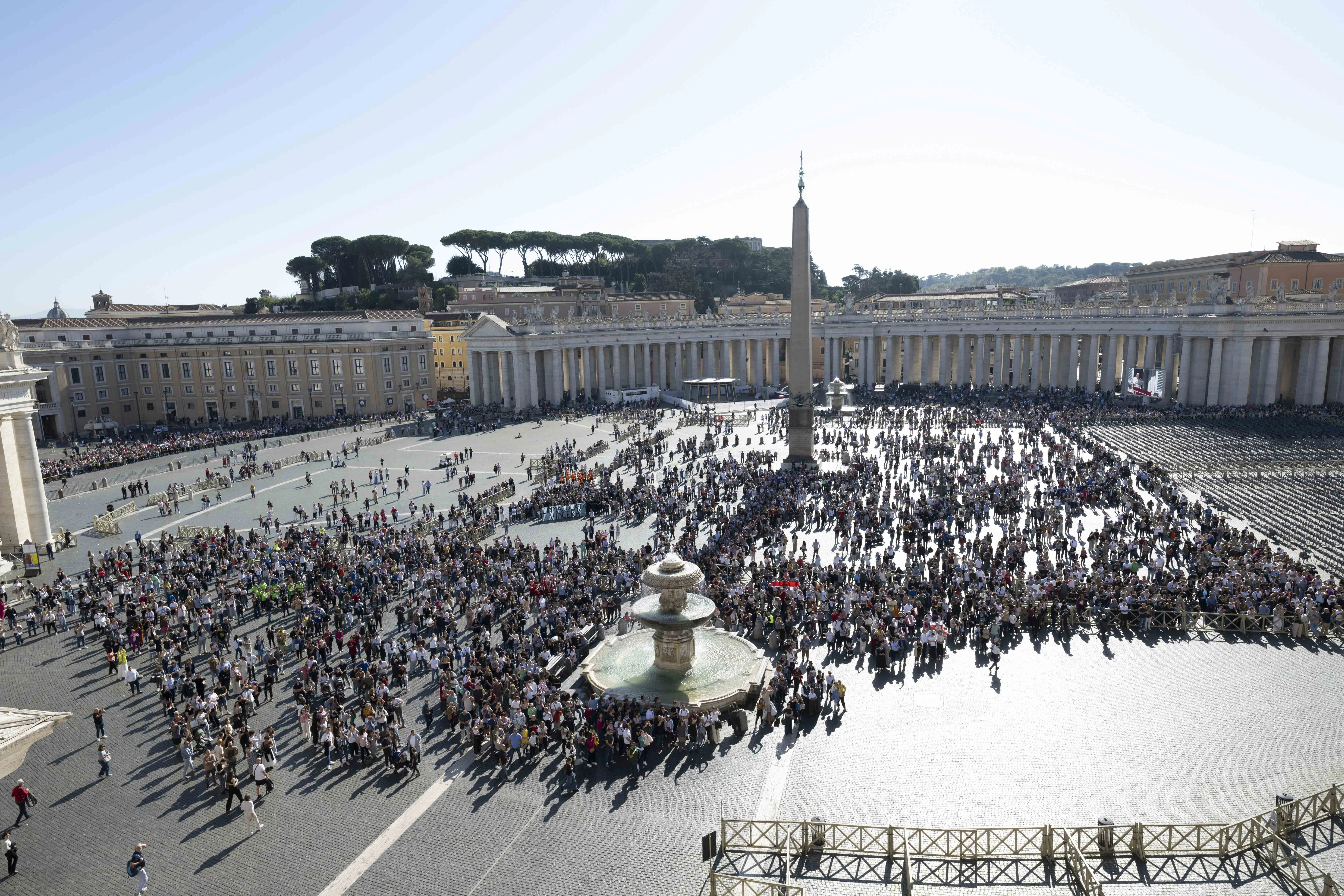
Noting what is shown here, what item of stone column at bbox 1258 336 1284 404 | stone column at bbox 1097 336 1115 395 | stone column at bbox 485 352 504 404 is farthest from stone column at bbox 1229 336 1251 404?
stone column at bbox 485 352 504 404

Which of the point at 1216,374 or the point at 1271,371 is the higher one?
the point at 1271,371

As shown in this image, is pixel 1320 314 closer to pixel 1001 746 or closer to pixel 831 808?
pixel 1001 746

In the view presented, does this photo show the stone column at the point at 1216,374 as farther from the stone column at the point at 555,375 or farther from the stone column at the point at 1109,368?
the stone column at the point at 555,375

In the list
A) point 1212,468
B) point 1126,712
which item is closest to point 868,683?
point 1126,712

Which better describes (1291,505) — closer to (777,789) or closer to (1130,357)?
(777,789)

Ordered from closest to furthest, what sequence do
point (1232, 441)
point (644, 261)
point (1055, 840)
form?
1. point (1055, 840)
2. point (1232, 441)
3. point (644, 261)

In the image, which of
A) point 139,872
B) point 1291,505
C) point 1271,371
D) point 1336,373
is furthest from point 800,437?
point 1336,373

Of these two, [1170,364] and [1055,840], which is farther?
[1170,364]
